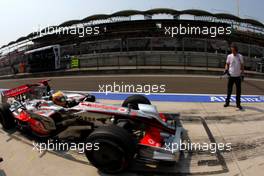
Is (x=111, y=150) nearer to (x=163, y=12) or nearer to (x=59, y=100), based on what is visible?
(x=59, y=100)

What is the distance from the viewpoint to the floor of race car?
4852mm

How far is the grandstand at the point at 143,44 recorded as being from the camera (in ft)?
71.9

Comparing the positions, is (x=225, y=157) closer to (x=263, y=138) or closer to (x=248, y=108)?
(x=263, y=138)

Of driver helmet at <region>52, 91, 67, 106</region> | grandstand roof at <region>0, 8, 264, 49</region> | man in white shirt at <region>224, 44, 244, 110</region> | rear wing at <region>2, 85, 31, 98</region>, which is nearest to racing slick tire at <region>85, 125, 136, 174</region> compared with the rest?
driver helmet at <region>52, 91, 67, 106</region>

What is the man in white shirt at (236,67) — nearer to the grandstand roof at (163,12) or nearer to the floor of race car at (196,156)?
the floor of race car at (196,156)

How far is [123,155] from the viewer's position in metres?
4.49

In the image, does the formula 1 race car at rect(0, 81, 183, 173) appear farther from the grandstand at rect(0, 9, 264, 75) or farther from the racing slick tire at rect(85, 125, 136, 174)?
the grandstand at rect(0, 9, 264, 75)

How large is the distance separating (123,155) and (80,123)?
63.8 inches

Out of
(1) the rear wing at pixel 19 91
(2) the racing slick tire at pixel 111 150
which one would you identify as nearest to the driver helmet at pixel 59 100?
(1) the rear wing at pixel 19 91

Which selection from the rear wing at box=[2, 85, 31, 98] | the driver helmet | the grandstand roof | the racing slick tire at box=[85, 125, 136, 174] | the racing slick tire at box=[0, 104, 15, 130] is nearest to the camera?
the racing slick tire at box=[85, 125, 136, 174]

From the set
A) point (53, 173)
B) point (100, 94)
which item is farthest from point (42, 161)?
point (100, 94)

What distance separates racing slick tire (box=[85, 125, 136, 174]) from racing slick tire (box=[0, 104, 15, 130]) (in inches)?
126

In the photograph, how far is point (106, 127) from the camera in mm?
4676

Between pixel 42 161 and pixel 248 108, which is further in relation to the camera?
pixel 248 108
